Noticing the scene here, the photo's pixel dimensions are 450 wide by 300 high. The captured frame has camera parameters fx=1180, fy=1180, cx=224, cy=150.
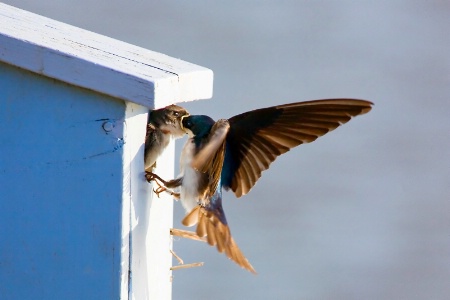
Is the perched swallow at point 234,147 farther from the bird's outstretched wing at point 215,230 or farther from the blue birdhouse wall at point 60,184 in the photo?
the blue birdhouse wall at point 60,184

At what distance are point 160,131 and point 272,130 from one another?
0.22 m

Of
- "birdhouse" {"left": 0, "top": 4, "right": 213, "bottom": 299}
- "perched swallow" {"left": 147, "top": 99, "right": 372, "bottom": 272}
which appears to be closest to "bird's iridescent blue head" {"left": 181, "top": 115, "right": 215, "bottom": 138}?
"perched swallow" {"left": 147, "top": 99, "right": 372, "bottom": 272}

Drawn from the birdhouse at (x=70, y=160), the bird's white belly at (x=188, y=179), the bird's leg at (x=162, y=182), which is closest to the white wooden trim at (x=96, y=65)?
the birdhouse at (x=70, y=160)

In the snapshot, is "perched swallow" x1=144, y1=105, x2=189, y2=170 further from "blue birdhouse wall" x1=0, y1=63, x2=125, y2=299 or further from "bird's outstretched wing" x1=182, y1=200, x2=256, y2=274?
"blue birdhouse wall" x1=0, y1=63, x2=125, y2=299

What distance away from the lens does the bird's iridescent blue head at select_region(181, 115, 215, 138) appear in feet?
7.54

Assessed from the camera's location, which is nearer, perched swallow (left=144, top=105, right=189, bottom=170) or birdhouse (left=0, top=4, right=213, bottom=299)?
birdhouse (left=0, top=4, right=213, bottom=299)

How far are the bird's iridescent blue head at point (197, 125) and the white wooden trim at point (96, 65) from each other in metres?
0.24

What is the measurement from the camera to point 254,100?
4.96 m

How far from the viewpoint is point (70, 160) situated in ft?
6.33

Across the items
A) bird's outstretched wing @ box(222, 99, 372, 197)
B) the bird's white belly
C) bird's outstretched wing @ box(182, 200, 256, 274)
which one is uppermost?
bird's outstretched wing @ box(222, 99, 372, 197)

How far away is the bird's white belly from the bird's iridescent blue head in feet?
0.08

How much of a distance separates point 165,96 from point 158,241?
0.39 meters

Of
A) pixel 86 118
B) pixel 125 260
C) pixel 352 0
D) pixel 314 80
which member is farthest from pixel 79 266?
pixel 352 0

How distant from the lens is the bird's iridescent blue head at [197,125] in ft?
7.54
